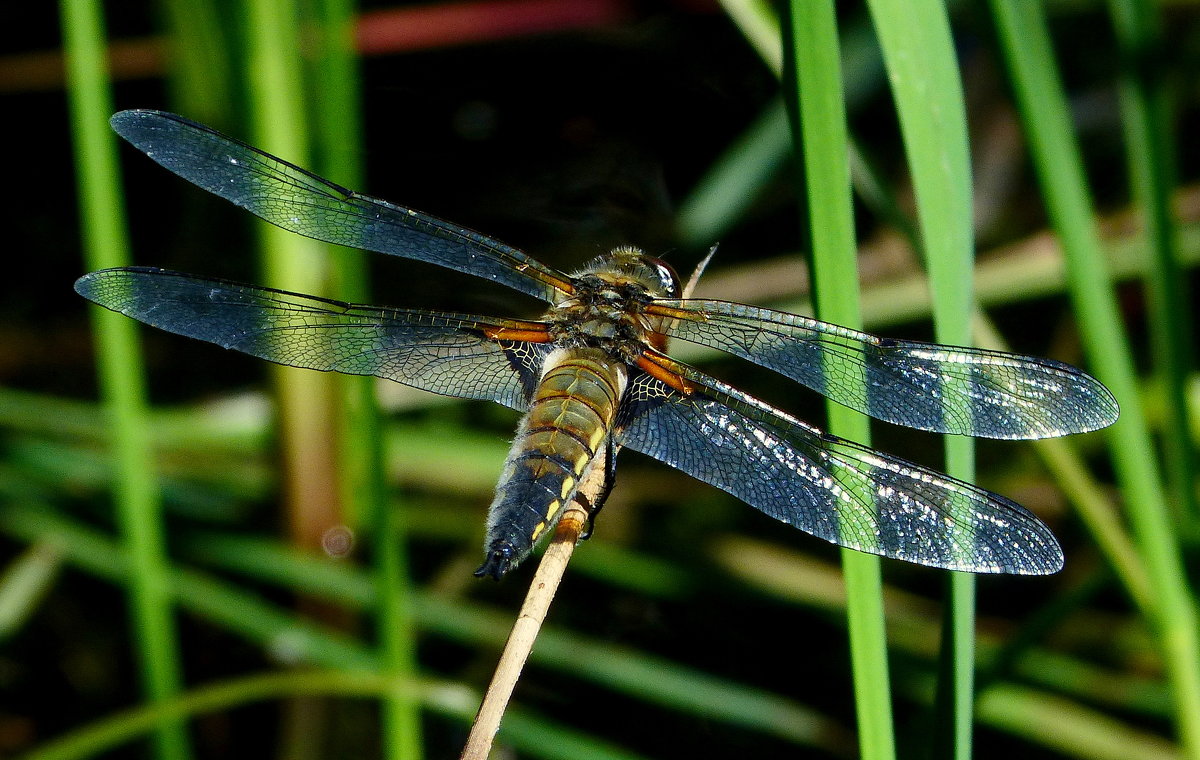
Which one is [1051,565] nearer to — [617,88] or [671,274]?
[671,274]

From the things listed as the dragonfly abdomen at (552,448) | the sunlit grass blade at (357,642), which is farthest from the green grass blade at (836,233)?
the sunlit grass blade at (357,642)

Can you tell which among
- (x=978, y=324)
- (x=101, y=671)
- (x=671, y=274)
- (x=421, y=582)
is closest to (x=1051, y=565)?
(x=978, y=324)

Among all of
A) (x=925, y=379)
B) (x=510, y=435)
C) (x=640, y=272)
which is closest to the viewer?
(x=925, y=379)

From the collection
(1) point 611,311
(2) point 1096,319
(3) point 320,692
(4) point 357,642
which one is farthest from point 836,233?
(4) point 357,642

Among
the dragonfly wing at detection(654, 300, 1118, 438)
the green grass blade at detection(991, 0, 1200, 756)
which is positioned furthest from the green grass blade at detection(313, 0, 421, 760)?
the green grass blade at detection(991, 0, 1200, 756)

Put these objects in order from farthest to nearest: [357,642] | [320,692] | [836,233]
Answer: [357,642] < [320,692] < [836,233]

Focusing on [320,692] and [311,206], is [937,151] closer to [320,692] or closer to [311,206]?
[311,206]

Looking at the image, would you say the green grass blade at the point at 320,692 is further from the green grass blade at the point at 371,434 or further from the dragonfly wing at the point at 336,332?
the dragonfly wing at the point at 336,332

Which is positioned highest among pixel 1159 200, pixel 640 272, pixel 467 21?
pixel 467 21
